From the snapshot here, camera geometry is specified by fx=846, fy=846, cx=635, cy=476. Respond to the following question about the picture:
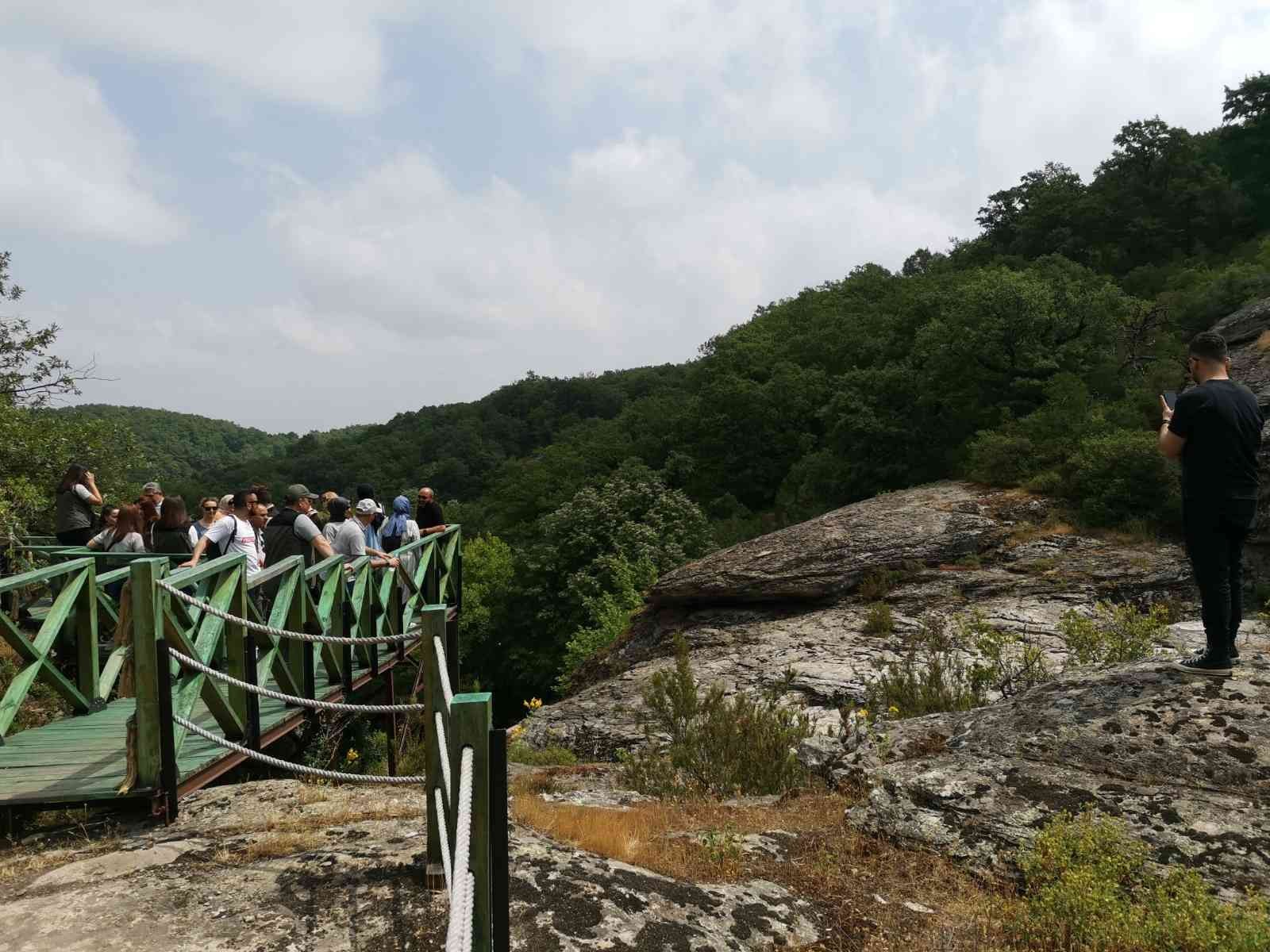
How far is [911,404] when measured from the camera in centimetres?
2178

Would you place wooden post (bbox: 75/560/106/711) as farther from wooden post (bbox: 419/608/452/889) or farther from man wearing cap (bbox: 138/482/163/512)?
man wearing cap (bbox: 138/482/163/512)

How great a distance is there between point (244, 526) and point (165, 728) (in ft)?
10.7

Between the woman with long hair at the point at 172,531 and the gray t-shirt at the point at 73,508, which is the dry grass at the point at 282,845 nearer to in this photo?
the woman with long hair at the point at 172,531

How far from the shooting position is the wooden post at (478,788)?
89.2 inches

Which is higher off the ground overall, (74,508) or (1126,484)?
(74,508)

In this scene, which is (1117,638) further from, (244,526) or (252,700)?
(244,526)

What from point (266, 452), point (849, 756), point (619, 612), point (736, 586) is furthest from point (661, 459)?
point (266, 452)

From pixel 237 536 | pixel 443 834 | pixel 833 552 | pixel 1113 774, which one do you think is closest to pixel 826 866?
pixel 1113 774

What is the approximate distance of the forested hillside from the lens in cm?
1691

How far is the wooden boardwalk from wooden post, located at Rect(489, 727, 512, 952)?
7.98 feet

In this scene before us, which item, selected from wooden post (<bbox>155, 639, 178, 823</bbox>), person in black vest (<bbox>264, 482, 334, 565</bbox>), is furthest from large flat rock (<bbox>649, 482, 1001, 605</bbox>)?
wooden post (<bbox>155, 639, 178, 823</bbox>)

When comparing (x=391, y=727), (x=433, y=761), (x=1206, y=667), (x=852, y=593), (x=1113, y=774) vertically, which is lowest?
(x=391, y=727)

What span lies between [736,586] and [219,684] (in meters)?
8.73

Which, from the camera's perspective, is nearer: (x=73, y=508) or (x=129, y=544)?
(x=129, y=544)
